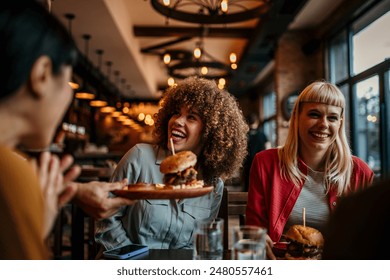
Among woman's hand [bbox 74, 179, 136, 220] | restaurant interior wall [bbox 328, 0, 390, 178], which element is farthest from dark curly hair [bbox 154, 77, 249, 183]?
restaurant interior wall [bbox 328, 0, 390, 178]

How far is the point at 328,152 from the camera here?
54.3 inches

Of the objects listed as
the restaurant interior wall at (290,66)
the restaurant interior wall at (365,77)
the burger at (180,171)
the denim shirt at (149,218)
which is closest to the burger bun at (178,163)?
the burger at (180,171)

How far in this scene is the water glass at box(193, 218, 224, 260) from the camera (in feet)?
2.80

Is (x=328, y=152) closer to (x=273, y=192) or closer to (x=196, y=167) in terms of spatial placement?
(x=273, y=192)

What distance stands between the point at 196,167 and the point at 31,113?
72 cm

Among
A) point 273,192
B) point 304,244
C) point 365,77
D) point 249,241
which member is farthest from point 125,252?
point 365,77

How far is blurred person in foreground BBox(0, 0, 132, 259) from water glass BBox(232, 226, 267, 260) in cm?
37

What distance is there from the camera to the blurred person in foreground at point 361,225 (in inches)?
20.5

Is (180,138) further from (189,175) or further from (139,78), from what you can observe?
(139,78)

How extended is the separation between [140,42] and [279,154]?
524 centimetres

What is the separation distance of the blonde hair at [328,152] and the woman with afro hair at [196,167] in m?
0.18

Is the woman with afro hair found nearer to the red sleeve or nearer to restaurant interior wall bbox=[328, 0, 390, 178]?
the red sleeve

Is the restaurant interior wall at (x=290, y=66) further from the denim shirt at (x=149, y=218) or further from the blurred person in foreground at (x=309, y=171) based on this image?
the denim shirt at (x=149, y=218)
